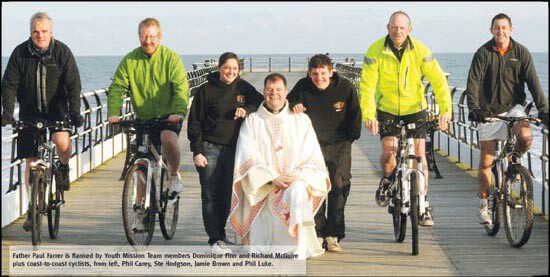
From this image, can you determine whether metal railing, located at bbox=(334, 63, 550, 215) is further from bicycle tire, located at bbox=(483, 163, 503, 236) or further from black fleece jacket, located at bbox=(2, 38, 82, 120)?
black fleece jacket, located at bbox=(2, 38, 82, 120)

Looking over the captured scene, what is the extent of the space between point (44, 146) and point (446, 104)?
3.28 meters

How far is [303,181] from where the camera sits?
336 inches

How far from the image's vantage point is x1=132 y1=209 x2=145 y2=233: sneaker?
902 cm

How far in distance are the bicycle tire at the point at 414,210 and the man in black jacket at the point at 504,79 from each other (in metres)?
0.81

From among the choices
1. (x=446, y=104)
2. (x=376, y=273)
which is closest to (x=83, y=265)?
(x=376, y=273)

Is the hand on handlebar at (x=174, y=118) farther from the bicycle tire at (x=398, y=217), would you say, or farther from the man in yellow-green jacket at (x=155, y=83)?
the bicycle tire at (x=398, y=217)

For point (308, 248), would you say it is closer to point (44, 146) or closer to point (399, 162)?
point (399, 162)

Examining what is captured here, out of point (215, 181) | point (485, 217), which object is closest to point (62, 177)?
point (215, 181)

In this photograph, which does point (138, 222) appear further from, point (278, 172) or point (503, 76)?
point (503, 76)

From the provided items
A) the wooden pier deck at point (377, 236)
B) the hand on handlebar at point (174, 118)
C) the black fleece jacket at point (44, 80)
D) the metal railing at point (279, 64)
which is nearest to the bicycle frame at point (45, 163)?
the black fleece jacket at point (44, 80)

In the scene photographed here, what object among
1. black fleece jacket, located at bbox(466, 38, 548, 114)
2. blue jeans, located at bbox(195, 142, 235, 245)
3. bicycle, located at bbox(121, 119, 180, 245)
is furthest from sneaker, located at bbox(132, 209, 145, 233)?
black fleece jacket, located at bbox(466, 38, 548, 114)

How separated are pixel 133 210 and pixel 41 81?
133 cm

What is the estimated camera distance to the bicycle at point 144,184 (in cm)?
891

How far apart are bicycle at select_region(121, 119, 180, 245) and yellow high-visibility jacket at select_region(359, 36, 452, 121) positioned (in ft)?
5.71
